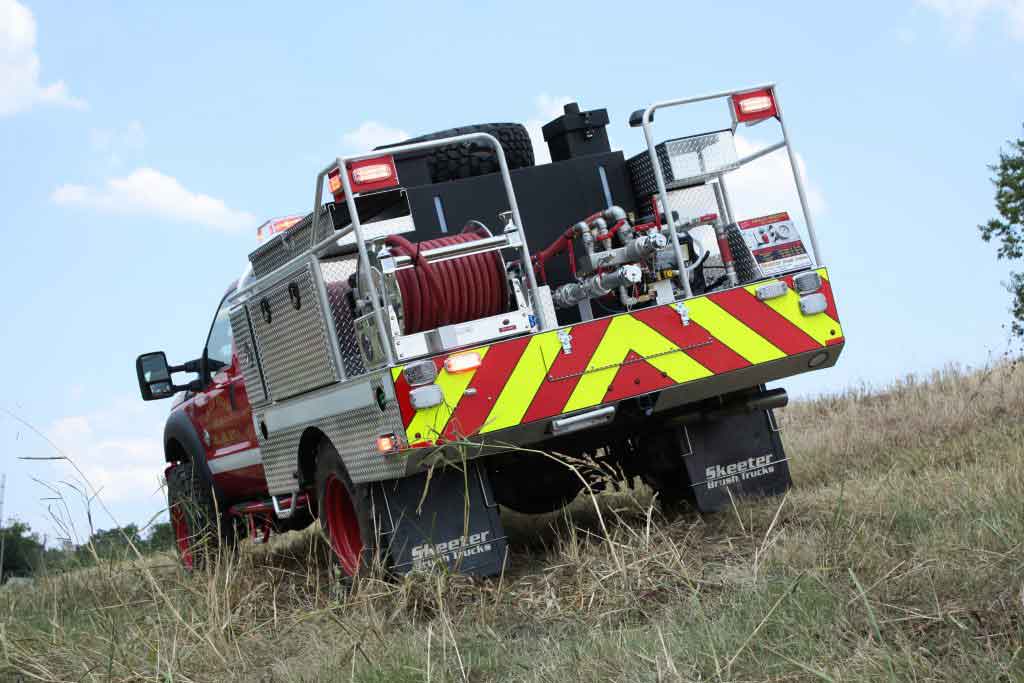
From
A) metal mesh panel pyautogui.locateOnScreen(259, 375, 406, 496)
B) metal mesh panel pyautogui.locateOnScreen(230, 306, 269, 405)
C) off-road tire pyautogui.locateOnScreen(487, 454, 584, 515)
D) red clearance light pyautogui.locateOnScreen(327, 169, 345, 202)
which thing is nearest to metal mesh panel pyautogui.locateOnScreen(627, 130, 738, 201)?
off-road tire pyautogui.locateOnScreen(487, 454, 584, 515)

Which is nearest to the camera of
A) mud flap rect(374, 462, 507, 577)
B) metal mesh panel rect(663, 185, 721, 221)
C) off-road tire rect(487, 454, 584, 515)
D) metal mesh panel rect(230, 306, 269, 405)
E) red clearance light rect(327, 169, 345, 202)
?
red clearance light rect(327, 169, 345, 202)

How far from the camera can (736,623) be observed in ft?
14.7

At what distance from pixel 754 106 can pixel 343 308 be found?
2715 mm

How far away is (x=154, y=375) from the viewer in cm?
1014

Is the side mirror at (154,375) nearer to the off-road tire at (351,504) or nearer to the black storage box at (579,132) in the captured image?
the off-road tire at (351,504)

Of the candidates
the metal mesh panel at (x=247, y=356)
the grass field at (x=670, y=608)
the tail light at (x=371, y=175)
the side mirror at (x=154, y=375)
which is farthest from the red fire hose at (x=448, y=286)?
the side mirror at (x=154, y=375)

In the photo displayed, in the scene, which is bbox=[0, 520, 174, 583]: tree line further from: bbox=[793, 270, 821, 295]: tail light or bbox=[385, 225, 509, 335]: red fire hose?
bbox=[793, 270, 821, 295]: tail light

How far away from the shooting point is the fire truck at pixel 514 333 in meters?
6.49

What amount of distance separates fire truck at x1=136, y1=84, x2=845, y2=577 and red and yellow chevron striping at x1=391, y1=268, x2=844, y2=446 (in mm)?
11

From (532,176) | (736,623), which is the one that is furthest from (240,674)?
(532,176)

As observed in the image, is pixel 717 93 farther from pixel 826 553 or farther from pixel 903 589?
pixel 903 589

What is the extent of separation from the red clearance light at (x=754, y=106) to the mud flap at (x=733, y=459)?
181cm

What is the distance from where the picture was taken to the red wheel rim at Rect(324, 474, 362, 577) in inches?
305

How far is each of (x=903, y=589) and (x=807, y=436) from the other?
6729mm
